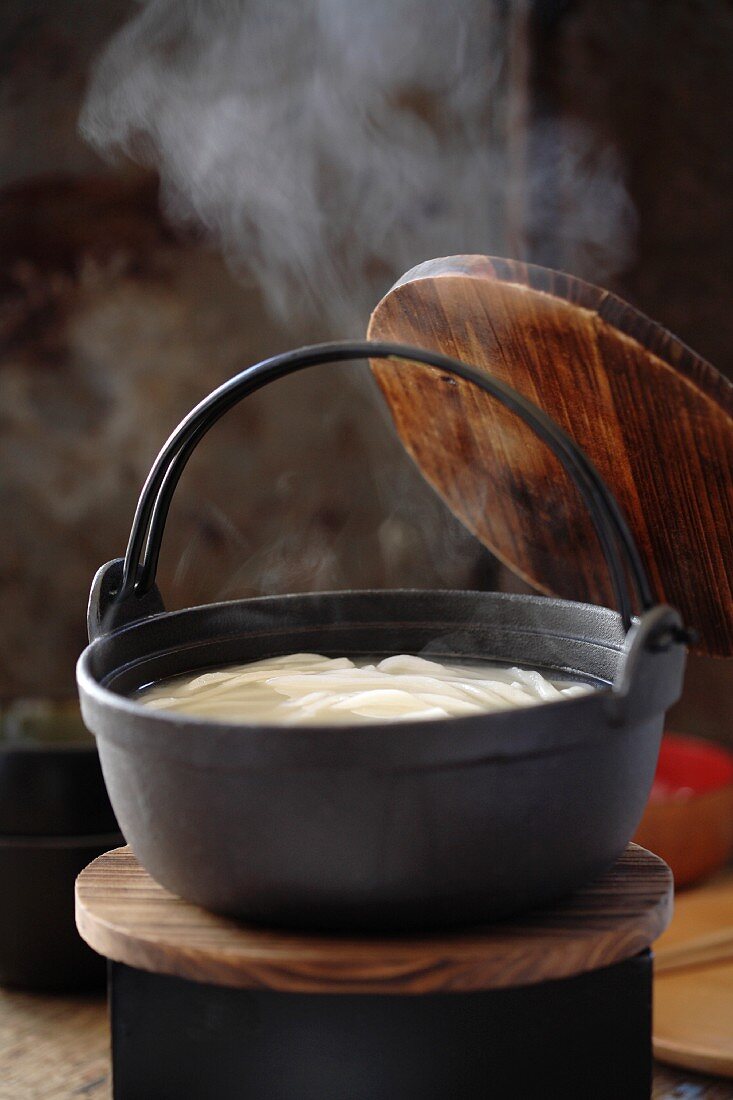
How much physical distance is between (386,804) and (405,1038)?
0.34m

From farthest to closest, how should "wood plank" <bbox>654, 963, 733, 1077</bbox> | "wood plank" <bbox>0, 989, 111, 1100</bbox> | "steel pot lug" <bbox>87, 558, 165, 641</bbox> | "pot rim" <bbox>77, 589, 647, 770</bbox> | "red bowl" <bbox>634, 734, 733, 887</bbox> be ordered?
"red bowl" <bbox>634, 734, 733, 887</bbox> < "wood plank" <bbox>654, 963, 733, 1077</bbox> < "wood plank" <bbox>0, 989, 111, 1100</bbox> < "steel pot lug" <bbox>87, 558, 165, 641</bbox> < "pot rim" <bbox>77, 589, 647, 770</bbox>

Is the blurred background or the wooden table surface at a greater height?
the blurred background

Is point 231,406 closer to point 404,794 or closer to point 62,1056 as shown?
point 404,794

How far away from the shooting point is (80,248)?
8.98ft

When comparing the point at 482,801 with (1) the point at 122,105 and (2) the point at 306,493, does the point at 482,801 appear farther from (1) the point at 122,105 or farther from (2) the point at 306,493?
(1) the point at 122,105

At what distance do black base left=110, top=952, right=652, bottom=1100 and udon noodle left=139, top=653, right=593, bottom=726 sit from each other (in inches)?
11.6

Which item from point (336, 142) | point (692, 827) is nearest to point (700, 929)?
point (692, 827)

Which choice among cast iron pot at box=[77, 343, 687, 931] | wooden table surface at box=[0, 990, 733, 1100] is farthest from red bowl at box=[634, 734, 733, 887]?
cast iron pot at box=[77, 343, 687, 931]

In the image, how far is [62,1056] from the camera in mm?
1860

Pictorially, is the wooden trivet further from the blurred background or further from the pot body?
the blurred background

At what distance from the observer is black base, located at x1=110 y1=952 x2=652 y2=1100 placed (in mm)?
1163

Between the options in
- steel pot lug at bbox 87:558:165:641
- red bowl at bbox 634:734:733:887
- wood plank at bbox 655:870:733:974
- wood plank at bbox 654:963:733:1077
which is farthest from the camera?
red bowl at bbox 634:734:733:887

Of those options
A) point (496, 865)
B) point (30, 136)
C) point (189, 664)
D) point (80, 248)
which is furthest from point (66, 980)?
point (30, 136)

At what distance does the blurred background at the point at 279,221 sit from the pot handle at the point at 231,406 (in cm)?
149
